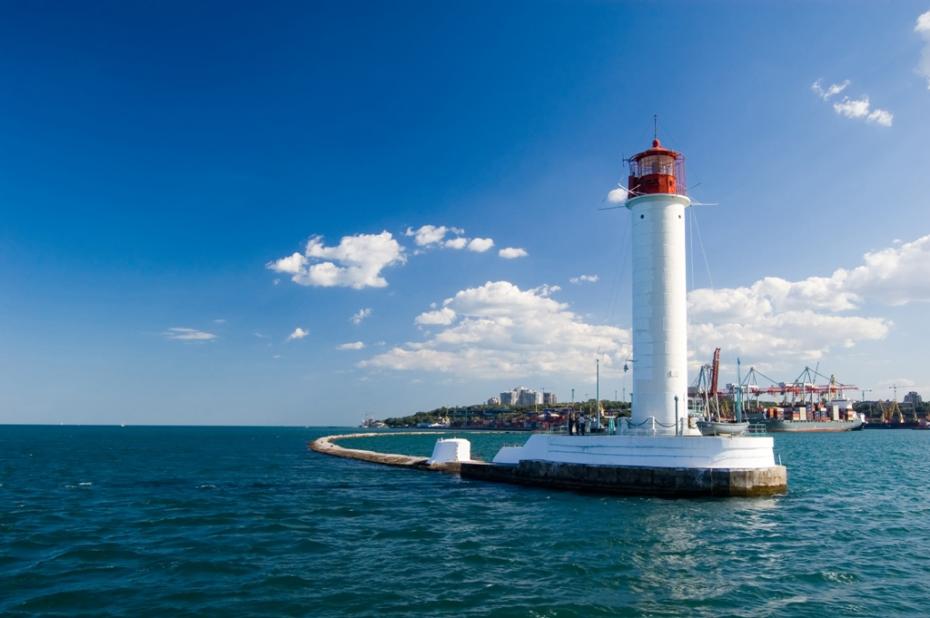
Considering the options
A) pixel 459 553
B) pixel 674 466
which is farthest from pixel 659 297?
pixel 459 553

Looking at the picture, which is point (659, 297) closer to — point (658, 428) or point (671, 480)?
point (658, 428)

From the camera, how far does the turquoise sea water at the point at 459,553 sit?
520 inches

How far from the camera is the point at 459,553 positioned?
17.7 m

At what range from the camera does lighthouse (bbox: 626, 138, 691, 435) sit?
2914 centimetres

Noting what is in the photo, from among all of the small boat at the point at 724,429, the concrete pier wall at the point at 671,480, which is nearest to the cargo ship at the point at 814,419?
the small boat at the point at 724,429

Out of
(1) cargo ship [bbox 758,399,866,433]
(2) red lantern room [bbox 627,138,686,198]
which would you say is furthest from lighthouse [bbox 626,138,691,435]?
(1) cargo ship [bbox 758,399,866,433]

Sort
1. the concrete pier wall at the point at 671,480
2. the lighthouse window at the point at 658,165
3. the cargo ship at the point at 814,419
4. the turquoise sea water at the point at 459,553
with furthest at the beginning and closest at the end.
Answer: the cargo ship at the point at 814,419, the lighthouse window at the point at 658,165, the concrete pier wall at the point at 671,480, the turquoise sea water at the point at 459,553

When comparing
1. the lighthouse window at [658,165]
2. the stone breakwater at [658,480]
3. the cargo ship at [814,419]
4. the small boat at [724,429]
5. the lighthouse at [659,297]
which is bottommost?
the cargo ship at [814,419]

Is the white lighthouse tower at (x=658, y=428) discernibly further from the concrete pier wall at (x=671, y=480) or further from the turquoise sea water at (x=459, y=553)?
the turquoise sea water at (x=459, y=553)

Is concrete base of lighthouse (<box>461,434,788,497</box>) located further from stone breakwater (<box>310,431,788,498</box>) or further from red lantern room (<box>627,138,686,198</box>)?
red lantern room (<box>627,138,686,198</box>)

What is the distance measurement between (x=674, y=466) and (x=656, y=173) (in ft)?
46.3

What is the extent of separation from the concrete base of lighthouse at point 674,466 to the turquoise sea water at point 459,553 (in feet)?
2.90

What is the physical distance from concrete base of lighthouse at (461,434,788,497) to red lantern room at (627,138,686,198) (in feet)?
39.6

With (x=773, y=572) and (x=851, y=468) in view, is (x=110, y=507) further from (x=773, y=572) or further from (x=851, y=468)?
(x=851, y=468)
